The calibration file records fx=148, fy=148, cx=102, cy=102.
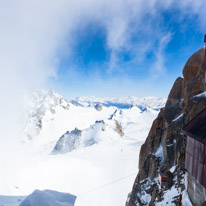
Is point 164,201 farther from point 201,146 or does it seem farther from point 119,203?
point 119,203

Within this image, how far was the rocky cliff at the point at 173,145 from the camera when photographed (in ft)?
33.6

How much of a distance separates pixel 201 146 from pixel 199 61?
9.42 meters

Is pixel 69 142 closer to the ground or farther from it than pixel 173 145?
farther from it

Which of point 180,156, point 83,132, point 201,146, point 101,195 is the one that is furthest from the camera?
point 83,132

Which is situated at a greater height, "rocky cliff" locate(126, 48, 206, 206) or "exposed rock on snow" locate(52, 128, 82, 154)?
"exposed rock on snow" locate(52, 128, 82, 154)

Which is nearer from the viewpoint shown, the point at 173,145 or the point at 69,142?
the point at 173,145

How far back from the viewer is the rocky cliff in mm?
10245

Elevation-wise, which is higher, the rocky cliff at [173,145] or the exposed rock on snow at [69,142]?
the exposed rock on snow at [69,142]

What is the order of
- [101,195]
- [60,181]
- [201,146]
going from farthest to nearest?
[60,181] → [101,195] → [201,146]

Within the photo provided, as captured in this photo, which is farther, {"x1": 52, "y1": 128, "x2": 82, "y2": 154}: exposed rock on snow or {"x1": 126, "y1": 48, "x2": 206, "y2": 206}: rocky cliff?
Answer: {"x1": 52, "y1": 128, "x2": 82, "y2": 154}: exposed rock on snow

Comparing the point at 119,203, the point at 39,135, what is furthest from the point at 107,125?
the point at 39,135

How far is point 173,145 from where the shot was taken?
13.5 m

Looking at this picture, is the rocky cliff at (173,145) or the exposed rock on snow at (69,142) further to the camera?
the exposed rock on snow at (69,142)

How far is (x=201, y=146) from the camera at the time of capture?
6.64 metres
